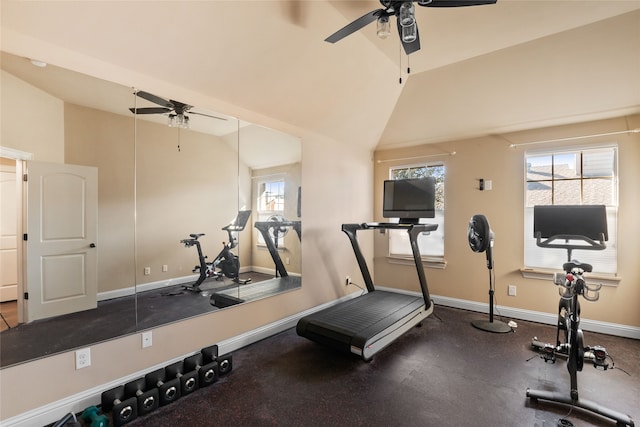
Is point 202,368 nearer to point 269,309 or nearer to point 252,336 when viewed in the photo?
point 252,336

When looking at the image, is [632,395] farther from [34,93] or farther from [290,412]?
[34,93]

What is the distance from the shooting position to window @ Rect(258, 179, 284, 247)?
11.2 ft

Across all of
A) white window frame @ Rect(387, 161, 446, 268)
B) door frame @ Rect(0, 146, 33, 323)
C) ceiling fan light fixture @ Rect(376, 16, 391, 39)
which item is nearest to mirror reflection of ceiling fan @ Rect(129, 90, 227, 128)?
door frame @ Rect(0, 146, 33, 323)

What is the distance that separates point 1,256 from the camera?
6.09 ft

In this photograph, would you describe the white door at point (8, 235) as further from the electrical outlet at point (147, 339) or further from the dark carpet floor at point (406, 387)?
the dark carpet floor at point (406, 387)

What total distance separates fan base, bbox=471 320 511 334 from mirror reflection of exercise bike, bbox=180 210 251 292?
2899mm

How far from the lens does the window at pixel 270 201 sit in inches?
134

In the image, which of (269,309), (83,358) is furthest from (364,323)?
(83,358)

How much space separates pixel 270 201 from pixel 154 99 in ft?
5.16

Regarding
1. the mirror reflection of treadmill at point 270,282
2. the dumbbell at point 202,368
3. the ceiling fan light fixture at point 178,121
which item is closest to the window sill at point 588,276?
the mirror reflection of treadmill at point 270,282

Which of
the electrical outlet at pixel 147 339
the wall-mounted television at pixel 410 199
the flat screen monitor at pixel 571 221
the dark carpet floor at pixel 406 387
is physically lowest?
the dark carpet floor at pixel 406 387

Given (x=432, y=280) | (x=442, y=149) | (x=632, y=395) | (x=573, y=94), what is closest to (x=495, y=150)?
(x=442, y=149)

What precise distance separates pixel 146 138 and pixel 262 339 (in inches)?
92.7

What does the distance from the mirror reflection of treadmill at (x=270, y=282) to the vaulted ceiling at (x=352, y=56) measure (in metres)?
1.32
